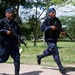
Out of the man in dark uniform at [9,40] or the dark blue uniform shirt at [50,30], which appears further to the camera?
the dark blue uniform shirt at [50,30]

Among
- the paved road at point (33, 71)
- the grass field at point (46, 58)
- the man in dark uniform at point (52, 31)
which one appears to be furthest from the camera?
the grass field at point (46, 58)

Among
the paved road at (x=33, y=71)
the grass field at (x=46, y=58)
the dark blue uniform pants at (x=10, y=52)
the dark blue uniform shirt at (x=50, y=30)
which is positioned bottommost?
the grass field at (x=46, y=58)

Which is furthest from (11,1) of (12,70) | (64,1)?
(12,70)

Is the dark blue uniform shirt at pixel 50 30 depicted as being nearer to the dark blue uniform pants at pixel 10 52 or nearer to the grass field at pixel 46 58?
the dark blue uniform pants at pixel 10 52

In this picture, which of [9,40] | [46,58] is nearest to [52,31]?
[9,40]

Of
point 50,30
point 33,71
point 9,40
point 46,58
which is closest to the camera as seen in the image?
point 9,40

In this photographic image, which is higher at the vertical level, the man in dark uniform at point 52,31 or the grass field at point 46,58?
the man in dark uniform at point 52,31

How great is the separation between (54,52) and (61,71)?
506 millimetres

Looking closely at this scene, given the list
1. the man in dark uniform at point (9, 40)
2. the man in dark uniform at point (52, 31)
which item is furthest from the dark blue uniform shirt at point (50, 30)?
the man in dark uniform at point (9, 40)

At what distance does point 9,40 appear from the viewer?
7.01 meters

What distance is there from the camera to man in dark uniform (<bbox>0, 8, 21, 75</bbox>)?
6941 millimetres

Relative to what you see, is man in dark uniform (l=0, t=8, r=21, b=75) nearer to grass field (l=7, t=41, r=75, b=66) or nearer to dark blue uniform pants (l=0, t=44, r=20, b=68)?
dark blue uniform pants (l=0, t=44, r=20, b=68)

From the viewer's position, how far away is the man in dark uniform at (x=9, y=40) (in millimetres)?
6941

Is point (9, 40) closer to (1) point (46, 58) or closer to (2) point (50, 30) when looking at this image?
(2) point (50, 30)
